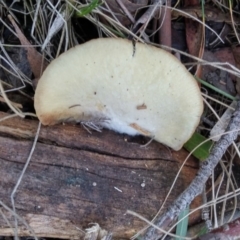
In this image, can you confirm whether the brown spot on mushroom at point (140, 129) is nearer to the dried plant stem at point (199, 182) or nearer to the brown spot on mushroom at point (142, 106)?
the brown spot on mushroom at point (142, 106)

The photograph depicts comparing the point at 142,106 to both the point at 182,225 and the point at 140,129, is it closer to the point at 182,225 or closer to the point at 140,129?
the point at 140,129

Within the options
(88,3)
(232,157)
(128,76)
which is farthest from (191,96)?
(88,3)

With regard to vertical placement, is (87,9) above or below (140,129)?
above

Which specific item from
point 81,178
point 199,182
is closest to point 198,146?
point 199,182

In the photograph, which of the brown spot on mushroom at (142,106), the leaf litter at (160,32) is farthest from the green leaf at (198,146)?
the brown spot on mushroom at (142,106)

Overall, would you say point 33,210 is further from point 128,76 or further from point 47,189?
point 128,76

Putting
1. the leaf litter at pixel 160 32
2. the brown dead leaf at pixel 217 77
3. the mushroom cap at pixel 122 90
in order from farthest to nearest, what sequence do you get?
the brown dead leaf at pixel 217 77 < the leaf litter at pixel 160 32 < the mushroom cap at pixel 122 90

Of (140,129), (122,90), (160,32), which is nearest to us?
(122,90)
